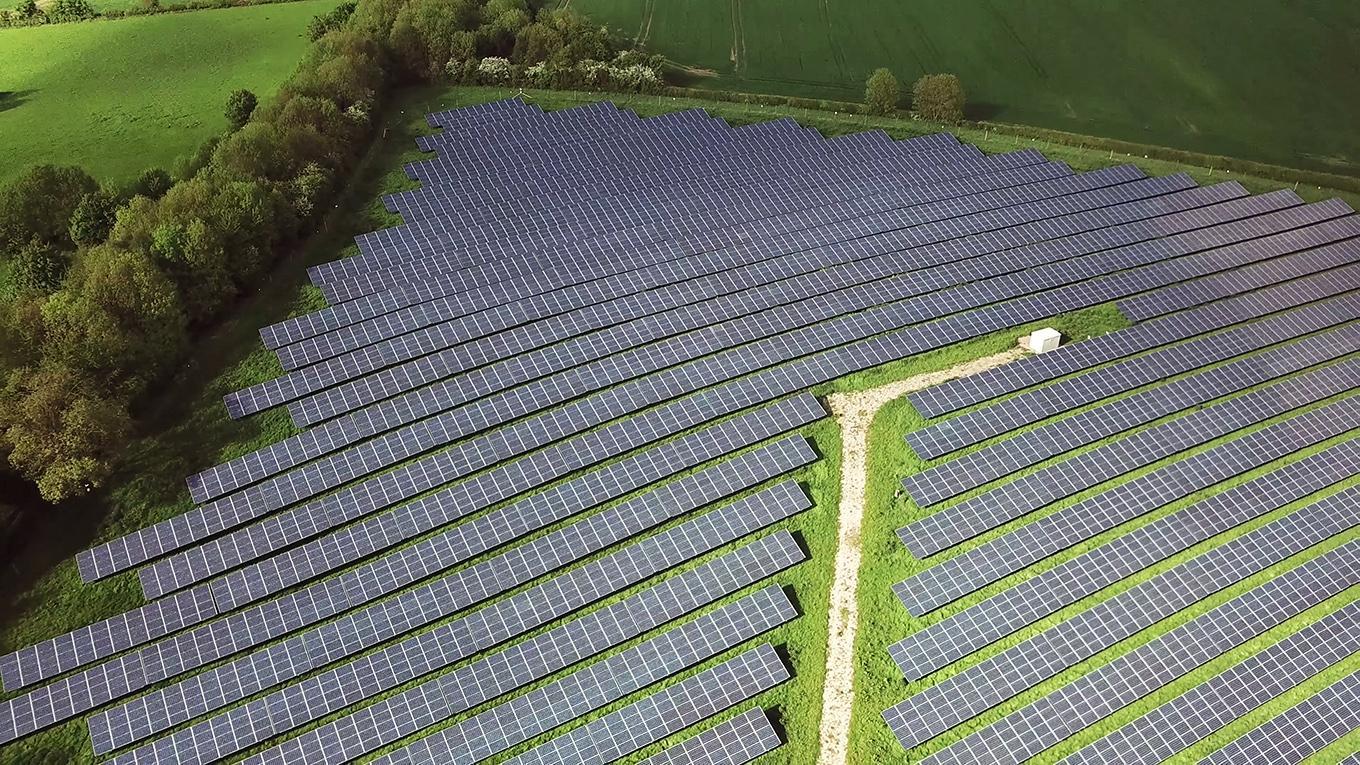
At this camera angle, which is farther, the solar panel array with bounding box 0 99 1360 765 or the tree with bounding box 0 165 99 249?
the tree with bounding box 0 165 99 249

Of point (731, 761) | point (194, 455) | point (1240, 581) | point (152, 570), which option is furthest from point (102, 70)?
point (1240, 581)

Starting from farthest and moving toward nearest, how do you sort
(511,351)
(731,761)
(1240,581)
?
1. (511,351)
2. (1240,581)
3. (731,761)

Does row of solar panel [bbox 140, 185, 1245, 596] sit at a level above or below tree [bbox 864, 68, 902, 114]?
below

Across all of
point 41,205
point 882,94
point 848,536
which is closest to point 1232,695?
point 848,536

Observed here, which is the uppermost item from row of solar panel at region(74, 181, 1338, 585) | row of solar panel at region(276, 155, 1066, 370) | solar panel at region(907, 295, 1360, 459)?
row of solar panel at region(74, 181, 1338, 585)

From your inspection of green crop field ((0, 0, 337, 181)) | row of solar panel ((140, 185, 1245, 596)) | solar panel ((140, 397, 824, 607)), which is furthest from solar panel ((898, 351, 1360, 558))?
green crop field ((0, 0, 337, 181))

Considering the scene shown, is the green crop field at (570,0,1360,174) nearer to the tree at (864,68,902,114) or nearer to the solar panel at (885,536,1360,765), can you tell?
the tree at (864,68,902,114)

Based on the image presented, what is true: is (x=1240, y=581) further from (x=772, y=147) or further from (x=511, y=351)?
(x=772, y=147)
